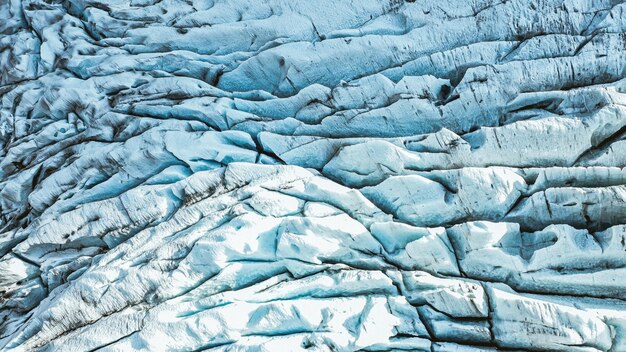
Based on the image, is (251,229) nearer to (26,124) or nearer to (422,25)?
(422,25)

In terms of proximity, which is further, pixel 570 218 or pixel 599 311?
pixel 570 218

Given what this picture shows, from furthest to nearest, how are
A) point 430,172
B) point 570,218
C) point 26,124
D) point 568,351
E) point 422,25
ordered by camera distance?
point 26,124 → point 422,25 → point 430,172 → point 570,218 → point 568,351

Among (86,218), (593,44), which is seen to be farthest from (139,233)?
(593,44)

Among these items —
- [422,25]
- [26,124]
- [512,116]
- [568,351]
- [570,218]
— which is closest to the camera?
[568,351]

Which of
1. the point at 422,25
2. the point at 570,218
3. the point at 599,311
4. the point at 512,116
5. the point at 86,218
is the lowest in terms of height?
the point at 86,218

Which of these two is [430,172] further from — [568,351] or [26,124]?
[26,124]

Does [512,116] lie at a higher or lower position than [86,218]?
higher

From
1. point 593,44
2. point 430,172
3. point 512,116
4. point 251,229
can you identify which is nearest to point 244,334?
point 251,229
